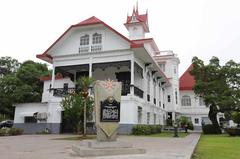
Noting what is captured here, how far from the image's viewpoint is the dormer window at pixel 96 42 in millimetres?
24375

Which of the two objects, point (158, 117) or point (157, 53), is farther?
point (157, 53)

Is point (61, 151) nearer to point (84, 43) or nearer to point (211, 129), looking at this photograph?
point (84, 43)

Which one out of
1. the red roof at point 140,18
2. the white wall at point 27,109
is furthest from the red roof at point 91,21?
the red roof at point 140,18

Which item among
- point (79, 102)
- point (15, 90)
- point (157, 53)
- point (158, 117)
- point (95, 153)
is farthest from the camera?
point (157, 53)

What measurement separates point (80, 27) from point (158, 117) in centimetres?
1456

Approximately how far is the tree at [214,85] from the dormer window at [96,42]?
10803 millimetres

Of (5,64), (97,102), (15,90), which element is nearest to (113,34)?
(97,102)

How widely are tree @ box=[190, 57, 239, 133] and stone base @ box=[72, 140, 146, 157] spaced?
750 inches

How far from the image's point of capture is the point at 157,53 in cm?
4041

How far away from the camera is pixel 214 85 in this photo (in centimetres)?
2784

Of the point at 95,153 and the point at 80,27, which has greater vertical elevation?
the point at 80,27

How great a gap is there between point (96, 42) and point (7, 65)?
28804mm

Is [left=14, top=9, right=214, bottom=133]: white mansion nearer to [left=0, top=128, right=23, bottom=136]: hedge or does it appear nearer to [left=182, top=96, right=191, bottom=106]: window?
[left=0, top=128, right=23, bottom=136]: hedge

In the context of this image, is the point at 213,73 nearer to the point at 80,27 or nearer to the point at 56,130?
the point at 80,27
